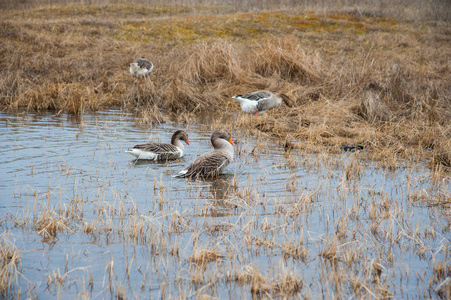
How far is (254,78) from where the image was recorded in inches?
617

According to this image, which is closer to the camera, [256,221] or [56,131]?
[256,221]

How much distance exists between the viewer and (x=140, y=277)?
171 inches

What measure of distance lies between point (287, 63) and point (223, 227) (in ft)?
36.5

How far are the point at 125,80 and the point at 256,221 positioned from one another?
12.2 metres

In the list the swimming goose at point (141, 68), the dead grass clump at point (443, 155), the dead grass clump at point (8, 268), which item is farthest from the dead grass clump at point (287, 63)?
the dead grass clump at point (8, 268)

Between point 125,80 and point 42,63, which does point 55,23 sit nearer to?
point 42,63

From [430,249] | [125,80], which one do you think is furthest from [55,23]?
[430,249]

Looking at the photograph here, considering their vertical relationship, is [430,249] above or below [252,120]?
above

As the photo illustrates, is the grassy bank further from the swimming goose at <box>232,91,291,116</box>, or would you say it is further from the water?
the water

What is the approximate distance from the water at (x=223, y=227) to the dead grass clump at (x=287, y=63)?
6943 mm

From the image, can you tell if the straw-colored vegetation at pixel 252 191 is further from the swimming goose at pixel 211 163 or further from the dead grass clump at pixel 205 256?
the swimming goose at pixel 211 163

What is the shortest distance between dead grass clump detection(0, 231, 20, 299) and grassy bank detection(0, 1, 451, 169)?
20.8 ft

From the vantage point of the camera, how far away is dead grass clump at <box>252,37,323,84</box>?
15.2 metres

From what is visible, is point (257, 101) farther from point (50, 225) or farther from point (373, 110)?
point (50, 225)
